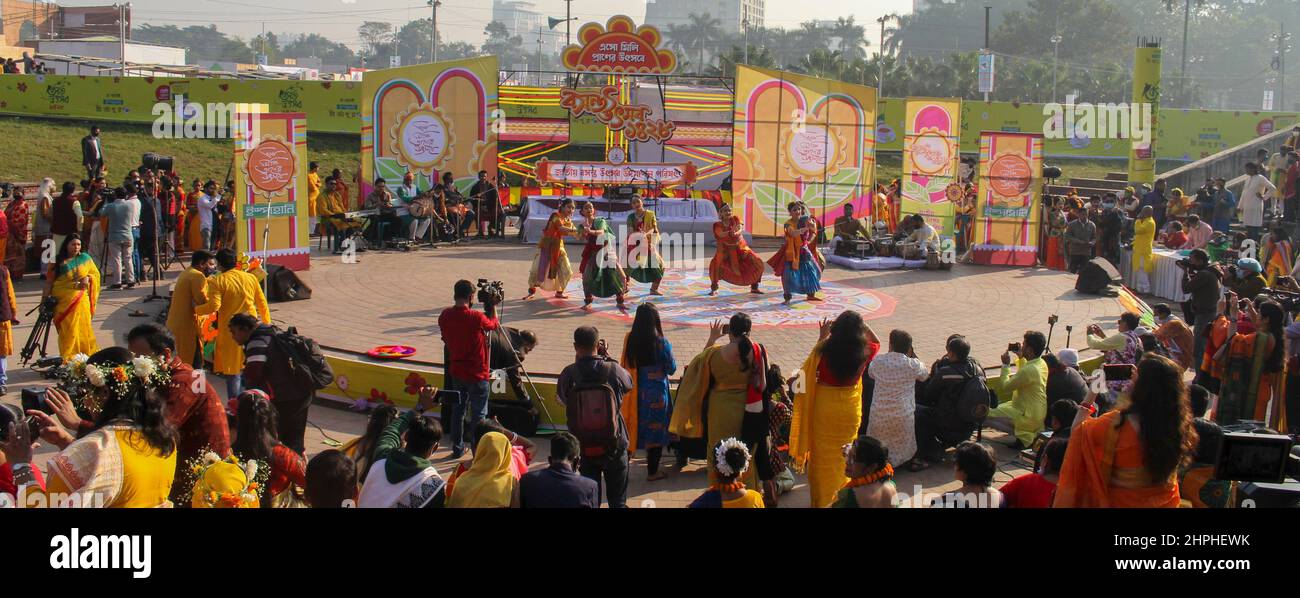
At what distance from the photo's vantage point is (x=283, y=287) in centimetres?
1393

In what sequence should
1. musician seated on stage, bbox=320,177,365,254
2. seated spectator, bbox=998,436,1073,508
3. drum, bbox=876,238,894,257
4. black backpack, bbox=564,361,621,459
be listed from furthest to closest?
musician seated on stage, bbox=320,177,365,254
drum, bbox=876,238,894,257
black backpack, bbox=564,361,621,459
seated spectator, bbox=998,436,1073,508

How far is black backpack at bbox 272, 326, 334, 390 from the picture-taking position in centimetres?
758

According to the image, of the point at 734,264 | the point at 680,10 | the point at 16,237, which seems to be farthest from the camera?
the point at 680,10

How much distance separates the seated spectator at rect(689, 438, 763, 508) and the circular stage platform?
5.42 metres

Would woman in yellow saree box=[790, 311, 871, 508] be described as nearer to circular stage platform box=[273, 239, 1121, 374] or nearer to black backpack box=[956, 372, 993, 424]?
black backpack box=[956, 372, 993, 424]

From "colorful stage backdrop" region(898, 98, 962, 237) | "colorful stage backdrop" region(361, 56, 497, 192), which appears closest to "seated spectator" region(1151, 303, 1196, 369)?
"colorful stage backdrop" region(898, 98, 962, 237)

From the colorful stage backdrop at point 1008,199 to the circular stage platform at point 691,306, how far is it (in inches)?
21.3

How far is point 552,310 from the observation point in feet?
45.3

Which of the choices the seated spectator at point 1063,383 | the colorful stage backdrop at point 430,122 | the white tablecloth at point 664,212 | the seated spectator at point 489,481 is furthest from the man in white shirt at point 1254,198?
the seated spectator at point 489,481

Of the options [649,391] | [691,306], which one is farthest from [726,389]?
[691,306]

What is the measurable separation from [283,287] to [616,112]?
9617 millimetres

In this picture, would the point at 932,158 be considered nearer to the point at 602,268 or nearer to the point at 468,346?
the point at 602,268
